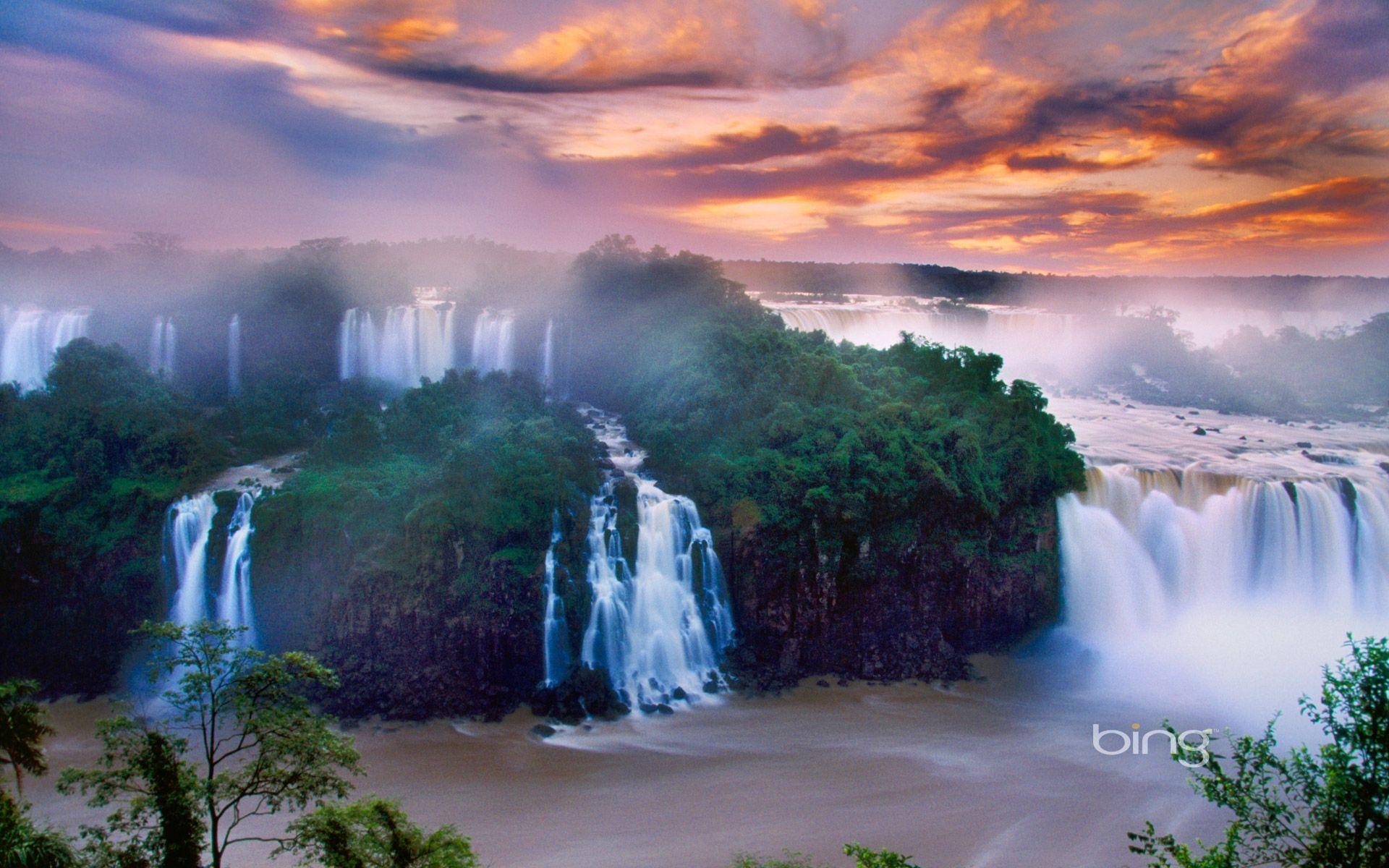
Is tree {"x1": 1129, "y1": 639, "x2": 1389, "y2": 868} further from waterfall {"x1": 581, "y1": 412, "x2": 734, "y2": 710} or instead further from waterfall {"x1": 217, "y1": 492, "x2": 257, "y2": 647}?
waterfall {"x1": 217, "y1": 492, "x2": 257, "y2": 647}

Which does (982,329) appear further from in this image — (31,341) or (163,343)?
(31,341)

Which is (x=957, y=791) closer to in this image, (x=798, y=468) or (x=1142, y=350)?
(x=798, y=468)

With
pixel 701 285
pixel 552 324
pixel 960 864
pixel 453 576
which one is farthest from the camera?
pixel 552 324

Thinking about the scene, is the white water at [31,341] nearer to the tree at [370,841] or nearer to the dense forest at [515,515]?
the dense forest at [515,515]

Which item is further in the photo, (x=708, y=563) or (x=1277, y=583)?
(x=1277, y=583)

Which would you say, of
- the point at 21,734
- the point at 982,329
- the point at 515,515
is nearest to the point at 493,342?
the point at 515,515

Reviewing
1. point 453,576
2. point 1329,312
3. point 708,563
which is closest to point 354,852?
point 453,576
